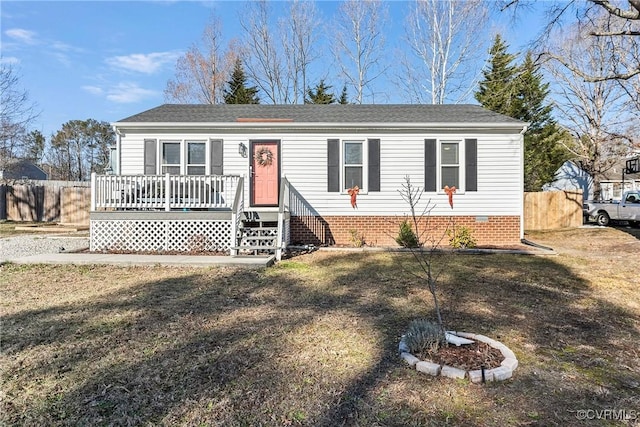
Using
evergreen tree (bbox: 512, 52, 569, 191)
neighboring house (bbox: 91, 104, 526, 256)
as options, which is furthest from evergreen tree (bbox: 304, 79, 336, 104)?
neighboring house (bbox: 91, 104, 526, 256)

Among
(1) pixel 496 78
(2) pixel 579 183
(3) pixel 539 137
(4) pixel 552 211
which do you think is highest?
(1) pixel 496 78

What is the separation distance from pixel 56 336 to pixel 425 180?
9.08 m

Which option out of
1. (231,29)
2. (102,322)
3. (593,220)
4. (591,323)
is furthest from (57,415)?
(231,29)

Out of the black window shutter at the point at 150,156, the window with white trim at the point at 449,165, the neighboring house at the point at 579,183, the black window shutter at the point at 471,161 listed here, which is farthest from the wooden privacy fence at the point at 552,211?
the black window shutter at the point at 150,156

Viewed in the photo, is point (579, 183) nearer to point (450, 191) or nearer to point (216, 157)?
point (450, 191)

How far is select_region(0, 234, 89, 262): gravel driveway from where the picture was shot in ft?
28.4

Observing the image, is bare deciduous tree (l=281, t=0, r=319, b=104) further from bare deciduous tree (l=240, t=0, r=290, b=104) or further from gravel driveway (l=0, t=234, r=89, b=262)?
gravel driveway (l=0, t=234, r=89, b=262)

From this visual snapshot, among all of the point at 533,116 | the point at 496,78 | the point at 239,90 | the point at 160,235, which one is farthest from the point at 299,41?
the point at 160,235

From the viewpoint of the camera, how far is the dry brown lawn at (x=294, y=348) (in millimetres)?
2424

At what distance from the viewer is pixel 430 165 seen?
34.5 feet

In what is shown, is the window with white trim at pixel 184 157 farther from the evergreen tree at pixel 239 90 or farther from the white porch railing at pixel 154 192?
the evergreen tree at pixel 239 90

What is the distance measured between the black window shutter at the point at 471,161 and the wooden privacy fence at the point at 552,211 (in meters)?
7.47

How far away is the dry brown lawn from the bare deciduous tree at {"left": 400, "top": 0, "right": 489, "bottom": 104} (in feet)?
62.4

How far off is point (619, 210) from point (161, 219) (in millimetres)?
17485
